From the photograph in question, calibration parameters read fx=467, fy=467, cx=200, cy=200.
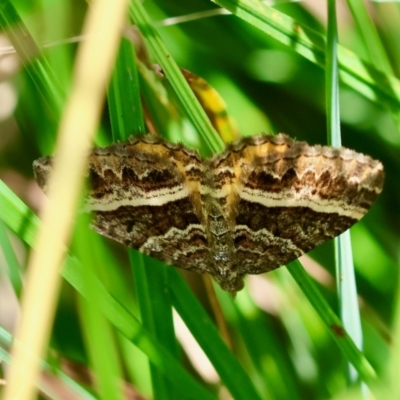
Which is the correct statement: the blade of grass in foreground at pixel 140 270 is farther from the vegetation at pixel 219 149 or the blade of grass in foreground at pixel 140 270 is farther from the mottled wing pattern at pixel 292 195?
the mottled wing pattern at pixel 292 195

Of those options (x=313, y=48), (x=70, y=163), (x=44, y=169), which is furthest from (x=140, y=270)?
(x=70, y=163)

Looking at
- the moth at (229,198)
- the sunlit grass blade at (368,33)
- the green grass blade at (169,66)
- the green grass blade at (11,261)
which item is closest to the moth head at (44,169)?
the moth at (229,198)

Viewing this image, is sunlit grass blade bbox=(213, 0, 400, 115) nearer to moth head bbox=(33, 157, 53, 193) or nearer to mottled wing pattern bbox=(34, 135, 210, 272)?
mottled wing pattern bbox=(34, 135, 210, 272)

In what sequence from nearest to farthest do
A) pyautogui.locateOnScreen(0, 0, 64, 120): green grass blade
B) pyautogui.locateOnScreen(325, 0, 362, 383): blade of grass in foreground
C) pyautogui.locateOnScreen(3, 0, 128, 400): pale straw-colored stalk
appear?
pyautogui.locateOnScreen(3, 0, 128, 400): pale straw-colored stalk
pyautogui.locateOnScreen(0, 0, 64, 120): green grass blade
pyautogui.locateOnScreen(325, 0, 362, 383): blade of grass in foreground

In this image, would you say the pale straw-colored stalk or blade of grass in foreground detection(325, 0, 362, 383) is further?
blade of grass in foreground detection(325, 0, 362, 383)

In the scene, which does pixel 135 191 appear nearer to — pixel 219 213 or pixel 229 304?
pixel 219 213

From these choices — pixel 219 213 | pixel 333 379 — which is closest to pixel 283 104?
pixel 219 213

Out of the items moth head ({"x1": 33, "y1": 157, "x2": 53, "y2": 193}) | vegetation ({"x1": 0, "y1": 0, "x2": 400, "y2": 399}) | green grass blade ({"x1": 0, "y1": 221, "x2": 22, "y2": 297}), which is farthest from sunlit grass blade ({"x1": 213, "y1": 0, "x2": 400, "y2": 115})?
green grass blade ({"x1": 0, "y1": 221, "x2": 22, "y2": 297})
